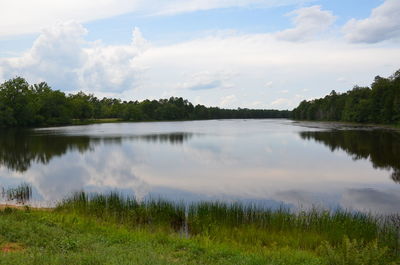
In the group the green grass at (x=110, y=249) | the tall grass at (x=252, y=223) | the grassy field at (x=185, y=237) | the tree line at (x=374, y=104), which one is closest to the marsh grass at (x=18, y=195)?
the grassy field at (x=185, y=237)

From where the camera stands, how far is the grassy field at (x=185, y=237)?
812 centimetres

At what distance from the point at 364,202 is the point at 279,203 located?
171 inches

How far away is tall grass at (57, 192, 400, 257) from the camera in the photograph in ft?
37.9

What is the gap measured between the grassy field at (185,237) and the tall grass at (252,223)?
31 millimetres

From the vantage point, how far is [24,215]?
1301cm

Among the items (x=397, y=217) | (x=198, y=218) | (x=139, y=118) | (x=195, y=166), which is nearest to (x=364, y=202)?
(x=397, y=217)

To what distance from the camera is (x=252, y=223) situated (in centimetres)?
1328

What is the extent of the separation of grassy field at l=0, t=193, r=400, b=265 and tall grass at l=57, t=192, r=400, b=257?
31 mm

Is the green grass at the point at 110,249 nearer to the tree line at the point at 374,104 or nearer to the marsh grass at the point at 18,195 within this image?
the marsh grass at the point at 18,195

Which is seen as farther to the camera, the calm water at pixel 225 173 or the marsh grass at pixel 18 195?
the calm water at pixel 225 173

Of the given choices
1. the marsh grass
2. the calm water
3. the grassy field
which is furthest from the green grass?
the calm water

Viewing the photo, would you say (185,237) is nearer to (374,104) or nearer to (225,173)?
(225,173)

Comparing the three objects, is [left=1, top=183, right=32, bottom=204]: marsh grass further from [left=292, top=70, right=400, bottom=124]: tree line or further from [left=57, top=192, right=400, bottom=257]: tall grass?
[left=292, top=70, right=400, bottom=124]: tree line

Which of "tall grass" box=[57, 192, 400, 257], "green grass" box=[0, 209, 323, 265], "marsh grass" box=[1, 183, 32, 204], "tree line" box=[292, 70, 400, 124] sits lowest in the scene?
"marsh grass" box=[1, 183, 32, 204]
